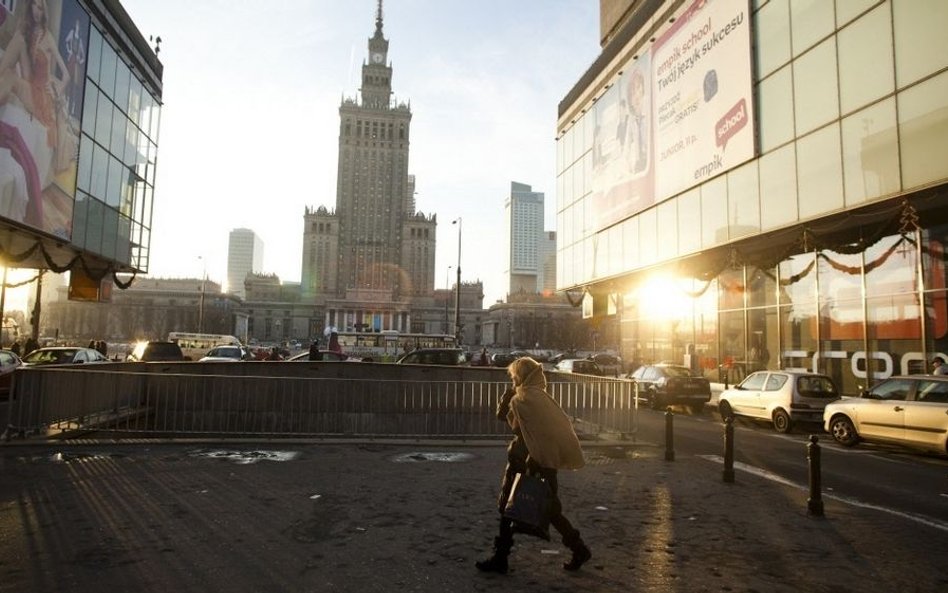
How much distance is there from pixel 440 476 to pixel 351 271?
148499mm

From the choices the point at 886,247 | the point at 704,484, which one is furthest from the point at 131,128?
the point at 886,247

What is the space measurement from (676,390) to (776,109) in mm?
10525

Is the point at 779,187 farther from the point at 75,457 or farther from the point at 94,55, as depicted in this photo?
the point at 94,55

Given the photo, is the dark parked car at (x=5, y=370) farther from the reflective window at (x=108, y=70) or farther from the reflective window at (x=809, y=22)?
the reflective window at (x=809, y=22)

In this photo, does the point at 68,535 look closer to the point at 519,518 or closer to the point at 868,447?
the point at 519,518

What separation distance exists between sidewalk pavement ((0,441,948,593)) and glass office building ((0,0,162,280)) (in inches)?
576

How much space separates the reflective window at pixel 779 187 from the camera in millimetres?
19172

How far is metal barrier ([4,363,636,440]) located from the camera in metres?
10.5

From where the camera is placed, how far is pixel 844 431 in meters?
12.4

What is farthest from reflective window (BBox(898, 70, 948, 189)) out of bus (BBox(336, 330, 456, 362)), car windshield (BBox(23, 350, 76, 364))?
bus (BBox(336, 330, 456, 362))

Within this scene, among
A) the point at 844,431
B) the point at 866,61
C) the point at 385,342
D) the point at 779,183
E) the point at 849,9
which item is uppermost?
the point at 849,9

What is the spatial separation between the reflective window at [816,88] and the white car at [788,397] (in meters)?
8.52

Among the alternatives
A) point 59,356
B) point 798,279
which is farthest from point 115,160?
point 798,279

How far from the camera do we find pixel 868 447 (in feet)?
40.6
